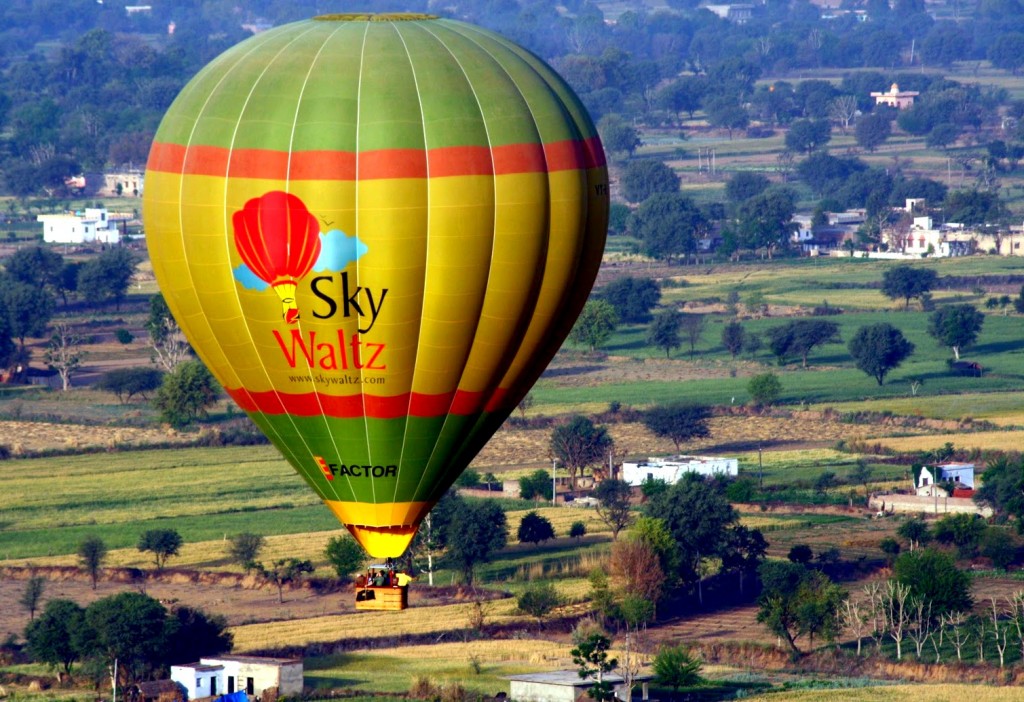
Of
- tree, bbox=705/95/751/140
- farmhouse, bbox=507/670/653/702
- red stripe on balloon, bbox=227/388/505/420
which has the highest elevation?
tree, bbox=705/95/751/140

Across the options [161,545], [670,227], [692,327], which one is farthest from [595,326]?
[161,545]

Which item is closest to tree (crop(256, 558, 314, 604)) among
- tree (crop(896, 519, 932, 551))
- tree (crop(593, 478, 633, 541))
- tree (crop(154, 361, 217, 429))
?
tree (crop(593, 478, 633, 541))

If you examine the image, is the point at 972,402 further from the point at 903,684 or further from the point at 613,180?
the point at 613,180

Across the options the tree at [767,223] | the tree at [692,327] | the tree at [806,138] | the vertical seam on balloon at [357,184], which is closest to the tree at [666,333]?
the tree at [692,327]

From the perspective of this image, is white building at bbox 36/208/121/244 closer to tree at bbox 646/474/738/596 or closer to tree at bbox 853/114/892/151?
tree at bbox 853/114/892/151

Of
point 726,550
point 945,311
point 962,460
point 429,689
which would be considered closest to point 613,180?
point 945,311

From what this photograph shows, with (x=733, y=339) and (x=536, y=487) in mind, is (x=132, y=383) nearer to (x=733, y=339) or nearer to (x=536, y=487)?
(x=536, y=487)
